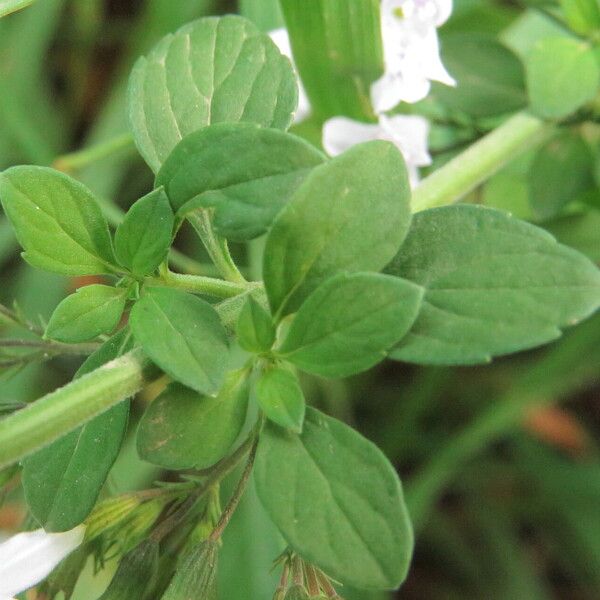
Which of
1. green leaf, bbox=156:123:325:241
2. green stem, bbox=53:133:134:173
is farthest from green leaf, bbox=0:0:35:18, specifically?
green stem, bbox=53:133:134:173

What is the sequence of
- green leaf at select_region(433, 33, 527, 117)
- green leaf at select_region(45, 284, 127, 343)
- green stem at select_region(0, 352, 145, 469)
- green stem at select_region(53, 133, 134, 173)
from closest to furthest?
green stem at select_region(0, 352, 145, 469), green leaf at select_region(45, 284, 127, 343), green leaf at select_region(433, 33, 527, 117), green stem at select_region(53, 133, 134, 173)

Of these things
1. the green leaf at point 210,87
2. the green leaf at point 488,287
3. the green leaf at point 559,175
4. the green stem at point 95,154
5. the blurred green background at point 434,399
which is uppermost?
the green leaf at point 210,87

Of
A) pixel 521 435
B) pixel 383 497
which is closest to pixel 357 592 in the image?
pixel 521 435

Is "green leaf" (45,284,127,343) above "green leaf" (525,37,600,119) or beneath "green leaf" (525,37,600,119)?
above

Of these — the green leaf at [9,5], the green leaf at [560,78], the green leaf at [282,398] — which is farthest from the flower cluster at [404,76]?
the green leaf at [9,5]

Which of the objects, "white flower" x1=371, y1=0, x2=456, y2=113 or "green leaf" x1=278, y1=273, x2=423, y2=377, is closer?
"green leaf" x1=278, y1=273, x2=423, y2=377

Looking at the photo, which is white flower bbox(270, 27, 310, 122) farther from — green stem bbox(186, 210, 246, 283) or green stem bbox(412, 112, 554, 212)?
green stem bbox(186, 210, 246, 283)

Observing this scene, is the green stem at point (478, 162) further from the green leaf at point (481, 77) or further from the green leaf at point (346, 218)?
the green leaf at point (346, 218)
